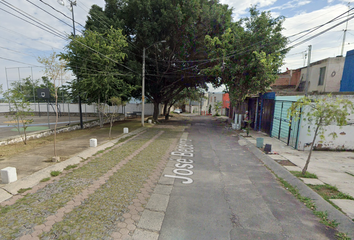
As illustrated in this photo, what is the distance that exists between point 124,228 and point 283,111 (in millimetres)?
12428

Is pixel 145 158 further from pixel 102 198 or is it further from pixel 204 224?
pixel 204 224

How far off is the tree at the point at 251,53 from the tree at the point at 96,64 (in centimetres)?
886

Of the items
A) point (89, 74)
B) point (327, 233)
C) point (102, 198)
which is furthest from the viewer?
point (89, 74)

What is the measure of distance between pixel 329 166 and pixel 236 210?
582cm

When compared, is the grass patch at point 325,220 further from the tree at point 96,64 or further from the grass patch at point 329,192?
the tree at point 96,64

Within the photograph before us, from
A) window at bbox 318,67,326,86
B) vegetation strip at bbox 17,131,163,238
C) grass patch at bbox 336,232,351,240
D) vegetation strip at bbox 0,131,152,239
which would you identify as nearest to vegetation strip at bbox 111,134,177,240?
vegetation strip at bbox 17,131,163,238

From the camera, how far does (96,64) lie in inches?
632

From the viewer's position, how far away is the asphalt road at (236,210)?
144 inches

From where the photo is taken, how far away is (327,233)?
3.69 m

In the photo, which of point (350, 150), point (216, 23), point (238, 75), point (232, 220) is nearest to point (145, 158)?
point (232, 220)

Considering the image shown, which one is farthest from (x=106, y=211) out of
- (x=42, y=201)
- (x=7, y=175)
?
(x=7, y=175)

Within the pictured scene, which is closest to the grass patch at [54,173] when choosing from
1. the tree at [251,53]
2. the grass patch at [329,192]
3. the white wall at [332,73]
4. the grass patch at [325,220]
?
the grass patch at [325,220]

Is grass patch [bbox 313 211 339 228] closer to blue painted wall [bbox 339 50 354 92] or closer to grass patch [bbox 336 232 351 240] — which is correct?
grass patch [bbox 336 232 351 240]

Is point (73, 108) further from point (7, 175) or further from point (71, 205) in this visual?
point (71, 205)
